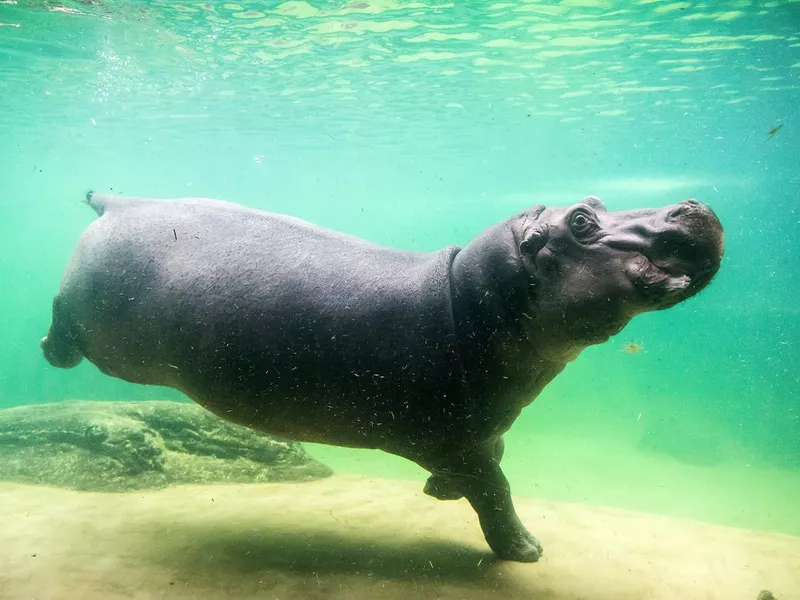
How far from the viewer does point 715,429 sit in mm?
23438

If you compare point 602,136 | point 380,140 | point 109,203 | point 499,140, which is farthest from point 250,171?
point 109,203

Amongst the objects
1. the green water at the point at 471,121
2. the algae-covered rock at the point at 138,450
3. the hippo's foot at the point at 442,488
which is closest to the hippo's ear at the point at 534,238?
the hippo's foot at the point at 442,488

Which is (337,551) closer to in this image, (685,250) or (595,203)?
(595,203)

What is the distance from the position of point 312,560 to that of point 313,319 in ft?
5.88

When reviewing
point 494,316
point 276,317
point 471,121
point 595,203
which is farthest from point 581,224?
point 471,121

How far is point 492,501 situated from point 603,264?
1977 millimetres

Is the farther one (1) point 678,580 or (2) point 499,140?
(2) point 499,140

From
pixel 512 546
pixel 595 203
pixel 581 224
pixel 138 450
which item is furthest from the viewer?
pixel 138 450

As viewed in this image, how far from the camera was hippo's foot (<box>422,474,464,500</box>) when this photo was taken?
4.25 meters

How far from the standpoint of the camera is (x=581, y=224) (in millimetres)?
3373

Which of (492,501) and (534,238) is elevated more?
(534,238)

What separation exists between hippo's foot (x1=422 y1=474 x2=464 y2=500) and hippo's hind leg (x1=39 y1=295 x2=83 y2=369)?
305 cm

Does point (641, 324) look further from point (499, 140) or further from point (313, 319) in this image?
point (313, 319)

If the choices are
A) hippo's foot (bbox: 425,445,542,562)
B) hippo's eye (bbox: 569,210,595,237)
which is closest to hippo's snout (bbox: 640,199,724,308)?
hippo's eye (bbox: 569,210,595,237)
